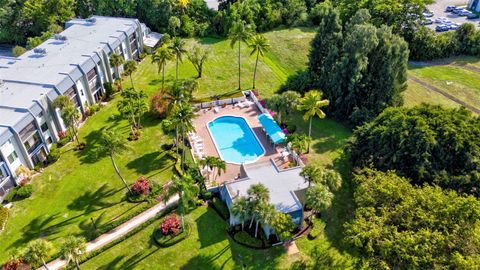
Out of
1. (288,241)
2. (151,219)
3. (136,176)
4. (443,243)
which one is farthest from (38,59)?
(443,243)

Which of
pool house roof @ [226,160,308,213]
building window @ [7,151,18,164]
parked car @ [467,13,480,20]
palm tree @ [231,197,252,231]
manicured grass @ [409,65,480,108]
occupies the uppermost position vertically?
parked car @ [467,13,480,20]

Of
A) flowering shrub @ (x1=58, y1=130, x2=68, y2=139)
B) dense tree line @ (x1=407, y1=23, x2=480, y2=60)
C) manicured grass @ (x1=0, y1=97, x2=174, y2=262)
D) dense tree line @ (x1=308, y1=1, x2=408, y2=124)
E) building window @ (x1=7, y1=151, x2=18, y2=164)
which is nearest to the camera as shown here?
manicured grass @ (x1=0, y1=97, x2=174, y2=262)

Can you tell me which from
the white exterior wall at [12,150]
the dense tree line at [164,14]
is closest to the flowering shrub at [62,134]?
the white exterior wall at [12,150]

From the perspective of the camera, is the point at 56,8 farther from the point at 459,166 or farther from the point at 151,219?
the point at 459,166

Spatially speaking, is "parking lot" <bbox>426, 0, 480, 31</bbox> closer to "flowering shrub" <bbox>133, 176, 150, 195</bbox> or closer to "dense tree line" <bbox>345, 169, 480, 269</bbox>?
"dense tree line" <bbox>345, 169, 480, 269</bbox>

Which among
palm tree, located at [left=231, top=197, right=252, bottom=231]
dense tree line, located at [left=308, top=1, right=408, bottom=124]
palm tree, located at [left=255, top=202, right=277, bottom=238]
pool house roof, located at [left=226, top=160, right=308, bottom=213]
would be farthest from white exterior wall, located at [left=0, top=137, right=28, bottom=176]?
dense tree line, located at [left=308, top=1, right=408, bottom=124]
